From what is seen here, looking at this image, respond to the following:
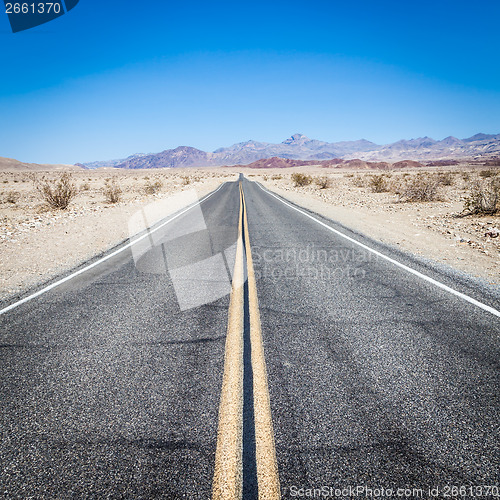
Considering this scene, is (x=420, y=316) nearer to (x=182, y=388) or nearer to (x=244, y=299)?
(x=244, y=299)

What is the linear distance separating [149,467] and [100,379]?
1.15 meters

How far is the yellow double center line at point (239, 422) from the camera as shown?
1721 mm

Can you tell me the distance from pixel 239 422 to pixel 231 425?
66mm

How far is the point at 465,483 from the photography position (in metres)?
1.76

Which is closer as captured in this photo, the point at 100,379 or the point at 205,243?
the point at 100,379

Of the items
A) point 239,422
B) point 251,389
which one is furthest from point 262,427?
point 251,389

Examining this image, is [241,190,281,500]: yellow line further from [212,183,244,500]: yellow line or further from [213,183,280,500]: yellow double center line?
[212,183,244,500]: yellow line

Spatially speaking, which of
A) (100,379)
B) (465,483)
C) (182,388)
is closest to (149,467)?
(182,388)

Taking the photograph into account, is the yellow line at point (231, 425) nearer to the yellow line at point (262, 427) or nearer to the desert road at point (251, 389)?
the desert road at point (251, 389)

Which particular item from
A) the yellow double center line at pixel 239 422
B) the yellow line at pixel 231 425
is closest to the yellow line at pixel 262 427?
the yellow double center line at pixel 239 422

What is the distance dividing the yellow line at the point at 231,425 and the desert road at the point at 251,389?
1cm

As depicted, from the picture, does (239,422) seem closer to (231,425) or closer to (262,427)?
(231,425)

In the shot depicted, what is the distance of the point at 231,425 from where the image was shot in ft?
6.97

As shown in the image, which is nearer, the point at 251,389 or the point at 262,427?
the point at 262,427
